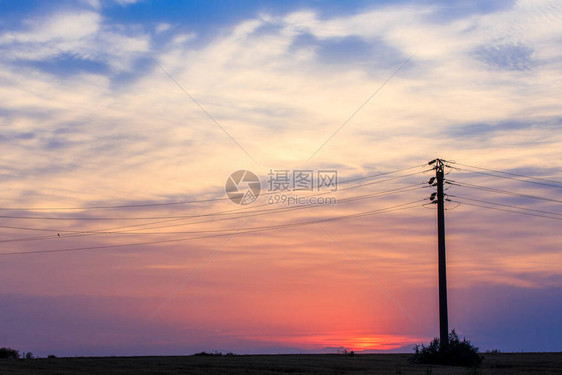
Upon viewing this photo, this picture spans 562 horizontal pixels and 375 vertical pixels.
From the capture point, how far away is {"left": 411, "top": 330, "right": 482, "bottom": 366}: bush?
4678 cm

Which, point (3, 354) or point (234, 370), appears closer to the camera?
point (234, 370)

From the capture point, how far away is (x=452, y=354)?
47281mm

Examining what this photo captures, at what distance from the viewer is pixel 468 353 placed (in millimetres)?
47125

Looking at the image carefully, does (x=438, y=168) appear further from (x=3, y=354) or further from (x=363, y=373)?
(x=3, y=354)

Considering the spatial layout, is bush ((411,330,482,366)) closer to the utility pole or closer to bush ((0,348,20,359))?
the utility pole

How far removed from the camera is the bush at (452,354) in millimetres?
46781

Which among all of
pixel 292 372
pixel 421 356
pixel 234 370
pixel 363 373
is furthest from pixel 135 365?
pixel 421 356

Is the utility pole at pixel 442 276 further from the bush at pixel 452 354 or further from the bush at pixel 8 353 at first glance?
the bush at pixel 8 353

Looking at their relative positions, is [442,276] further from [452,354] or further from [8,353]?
[8,353]

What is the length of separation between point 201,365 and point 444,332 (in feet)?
58.5

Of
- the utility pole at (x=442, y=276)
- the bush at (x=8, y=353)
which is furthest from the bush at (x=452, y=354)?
the bush at (x=8, y=353)

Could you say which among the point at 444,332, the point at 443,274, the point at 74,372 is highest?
the point at 443,274

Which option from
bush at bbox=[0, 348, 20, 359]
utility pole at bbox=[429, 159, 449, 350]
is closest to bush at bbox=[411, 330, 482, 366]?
utility pole at bbox=[429, 159, 449, 350]

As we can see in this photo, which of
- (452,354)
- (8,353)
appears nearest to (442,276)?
(452,354)
